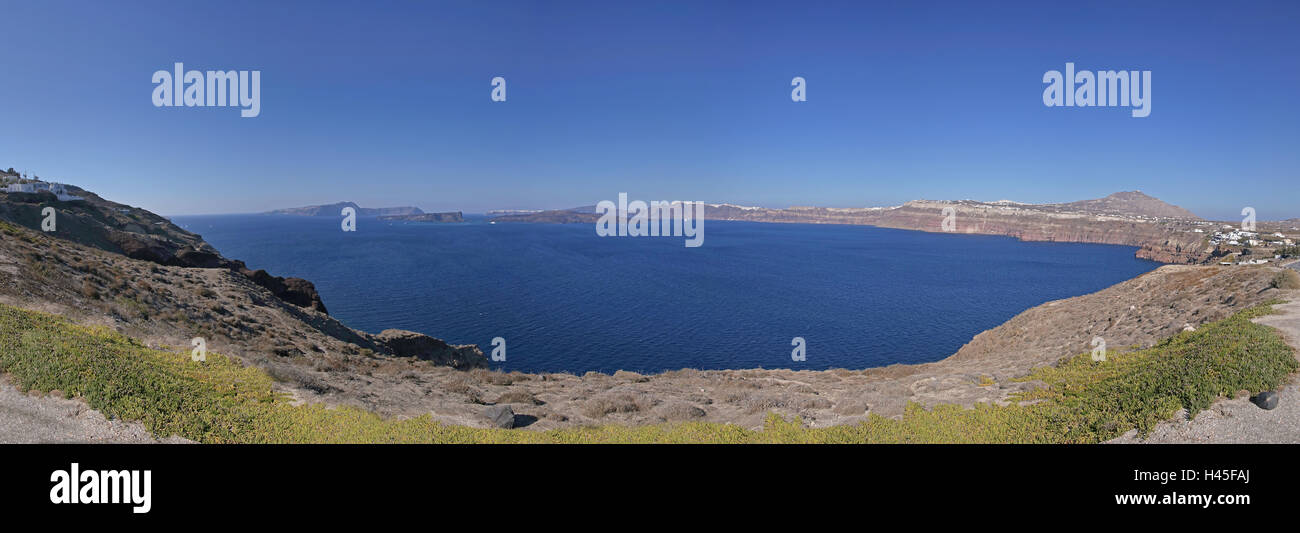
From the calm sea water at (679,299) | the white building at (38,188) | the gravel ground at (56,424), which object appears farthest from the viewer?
the calm sea water at (679,299)

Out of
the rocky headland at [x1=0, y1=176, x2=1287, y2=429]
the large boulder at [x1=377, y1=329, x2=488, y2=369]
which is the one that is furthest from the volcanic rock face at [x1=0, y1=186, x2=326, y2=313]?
the large boulder at [x1=377, y1=329, x2=488, y2=369]

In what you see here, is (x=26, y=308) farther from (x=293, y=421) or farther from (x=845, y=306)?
(x=845, y=306)

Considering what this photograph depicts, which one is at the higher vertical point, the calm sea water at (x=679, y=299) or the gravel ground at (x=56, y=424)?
the gravel ground at (x=56, y=424)

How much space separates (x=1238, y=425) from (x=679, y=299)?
6857 centimetres

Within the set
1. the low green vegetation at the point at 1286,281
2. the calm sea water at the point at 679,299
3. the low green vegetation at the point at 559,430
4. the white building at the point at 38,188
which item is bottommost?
the calm sea water at the point at 679,299

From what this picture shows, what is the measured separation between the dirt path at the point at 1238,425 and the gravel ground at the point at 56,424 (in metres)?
21.5

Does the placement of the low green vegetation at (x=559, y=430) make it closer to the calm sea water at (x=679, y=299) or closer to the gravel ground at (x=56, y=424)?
the gravel ground at (x=56, y=424)

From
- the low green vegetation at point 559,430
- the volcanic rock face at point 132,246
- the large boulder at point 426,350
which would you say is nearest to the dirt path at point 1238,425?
the low green vegetation at point 559,430

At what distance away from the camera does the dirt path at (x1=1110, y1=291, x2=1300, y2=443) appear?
10.6 meters

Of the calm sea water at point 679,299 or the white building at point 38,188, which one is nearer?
the white building at point 38,188

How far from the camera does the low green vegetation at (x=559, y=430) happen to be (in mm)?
11664
